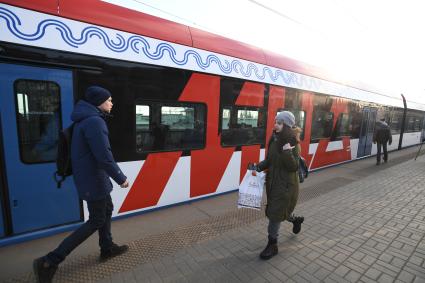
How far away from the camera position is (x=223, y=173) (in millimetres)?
4879

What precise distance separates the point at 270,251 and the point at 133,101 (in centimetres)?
268

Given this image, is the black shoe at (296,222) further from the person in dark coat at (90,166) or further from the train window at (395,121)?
the train window at (395,121)

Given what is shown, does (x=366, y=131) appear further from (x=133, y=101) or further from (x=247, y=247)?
(x=133, y=101)

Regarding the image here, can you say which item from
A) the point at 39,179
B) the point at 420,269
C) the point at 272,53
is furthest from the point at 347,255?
the point at 272,53

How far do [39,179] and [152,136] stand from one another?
1511 millimetres

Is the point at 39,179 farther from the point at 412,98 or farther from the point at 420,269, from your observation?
the point at 412,98

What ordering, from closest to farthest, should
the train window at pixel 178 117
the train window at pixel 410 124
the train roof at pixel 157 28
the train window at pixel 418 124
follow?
the train roof at pixel 157 28, the train window at pixel 178 117, the train window at pixel 410 124, the train window at pixel 418 124

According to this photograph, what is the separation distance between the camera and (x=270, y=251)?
292 cm

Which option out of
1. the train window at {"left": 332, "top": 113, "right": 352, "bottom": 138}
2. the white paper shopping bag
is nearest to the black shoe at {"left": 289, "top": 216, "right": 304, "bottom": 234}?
the white paper shopping bag

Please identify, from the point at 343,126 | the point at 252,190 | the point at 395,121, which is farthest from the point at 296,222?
the point at 395,121

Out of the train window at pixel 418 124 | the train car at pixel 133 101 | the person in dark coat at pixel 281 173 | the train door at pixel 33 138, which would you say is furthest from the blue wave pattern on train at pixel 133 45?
the train window at pixel 418 124

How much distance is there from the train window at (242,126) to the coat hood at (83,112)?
266 centimetres

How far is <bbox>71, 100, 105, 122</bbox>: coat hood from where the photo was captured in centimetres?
231

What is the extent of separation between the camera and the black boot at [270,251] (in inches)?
113
